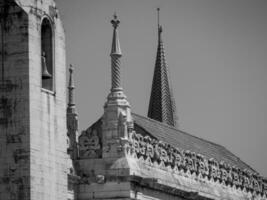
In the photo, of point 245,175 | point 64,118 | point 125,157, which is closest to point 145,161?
point 125,157

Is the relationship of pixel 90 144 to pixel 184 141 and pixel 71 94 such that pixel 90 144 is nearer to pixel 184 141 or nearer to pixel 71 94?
pixel 71 94

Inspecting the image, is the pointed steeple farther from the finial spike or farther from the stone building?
the finial spike

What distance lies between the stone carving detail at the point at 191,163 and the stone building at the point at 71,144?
4 centimetres

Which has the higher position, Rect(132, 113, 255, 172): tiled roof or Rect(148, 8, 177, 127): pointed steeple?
Rect(148, 8, 177, 127): pointed steeple

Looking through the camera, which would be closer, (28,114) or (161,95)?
(28,114)

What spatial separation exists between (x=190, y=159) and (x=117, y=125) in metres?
6.66

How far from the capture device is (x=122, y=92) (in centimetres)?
6769

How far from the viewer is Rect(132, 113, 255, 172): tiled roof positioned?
243 ft

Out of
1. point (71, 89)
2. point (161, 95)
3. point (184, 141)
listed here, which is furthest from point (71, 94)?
point (161, 95)

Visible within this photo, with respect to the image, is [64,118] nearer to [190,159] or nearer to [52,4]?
[52,4]

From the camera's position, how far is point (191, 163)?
72.7 m

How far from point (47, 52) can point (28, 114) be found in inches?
145

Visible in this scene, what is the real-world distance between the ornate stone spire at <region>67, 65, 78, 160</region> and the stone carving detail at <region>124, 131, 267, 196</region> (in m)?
2.35

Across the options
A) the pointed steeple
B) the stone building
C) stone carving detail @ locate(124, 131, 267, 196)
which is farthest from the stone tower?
the pointed steeple
